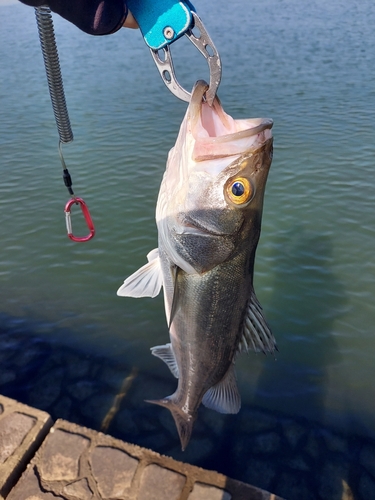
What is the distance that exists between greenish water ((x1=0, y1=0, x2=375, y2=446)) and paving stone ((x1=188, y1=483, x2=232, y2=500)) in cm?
179

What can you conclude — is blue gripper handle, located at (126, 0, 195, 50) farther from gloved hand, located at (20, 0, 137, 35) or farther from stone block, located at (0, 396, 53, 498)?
stone block, located at (0, 396, 53, 498)

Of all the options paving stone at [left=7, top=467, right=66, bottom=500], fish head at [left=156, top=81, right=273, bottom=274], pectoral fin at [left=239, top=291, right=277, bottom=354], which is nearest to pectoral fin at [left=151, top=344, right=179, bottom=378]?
pectoral fin at [left=239, top=291, right=277, bottom=354]

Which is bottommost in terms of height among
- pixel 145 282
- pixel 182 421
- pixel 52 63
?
pixel 182 421

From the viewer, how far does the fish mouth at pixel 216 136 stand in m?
2.44

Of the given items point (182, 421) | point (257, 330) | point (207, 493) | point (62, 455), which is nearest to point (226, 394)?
point (182, 421)

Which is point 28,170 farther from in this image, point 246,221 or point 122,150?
point 246,221

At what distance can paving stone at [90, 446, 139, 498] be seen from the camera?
3885 millimetres

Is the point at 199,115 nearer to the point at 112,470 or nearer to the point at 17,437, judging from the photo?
the point at 112,470

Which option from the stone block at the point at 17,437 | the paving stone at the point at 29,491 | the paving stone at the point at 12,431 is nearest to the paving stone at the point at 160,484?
the paving stone at the point at 29,491

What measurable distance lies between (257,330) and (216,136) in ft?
4.64

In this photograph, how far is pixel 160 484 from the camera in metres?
3.88

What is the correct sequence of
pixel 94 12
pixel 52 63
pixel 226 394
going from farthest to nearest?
pixel 226 394, pixel 52 63, pixel 94 12

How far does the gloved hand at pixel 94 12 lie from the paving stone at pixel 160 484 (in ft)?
11.9

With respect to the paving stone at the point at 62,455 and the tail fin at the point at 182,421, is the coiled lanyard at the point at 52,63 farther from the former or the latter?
the paving stone at the point at 62,455
